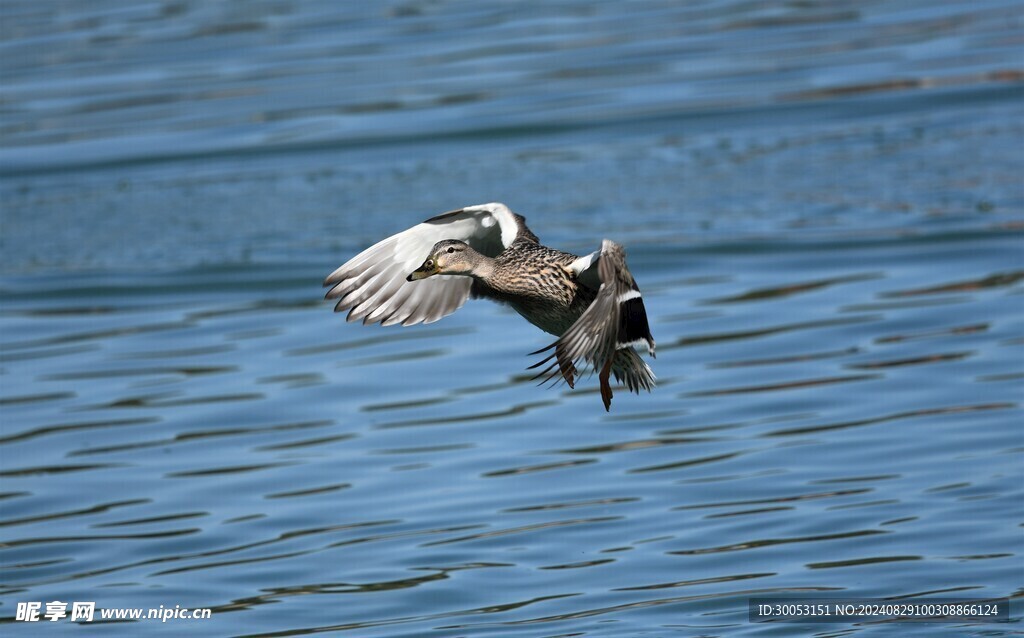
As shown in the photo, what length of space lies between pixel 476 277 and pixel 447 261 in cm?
33

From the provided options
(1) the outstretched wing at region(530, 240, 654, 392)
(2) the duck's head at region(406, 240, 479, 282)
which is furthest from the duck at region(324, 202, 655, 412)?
(1) the outstretched wing at region(530, 240, 654, 392)

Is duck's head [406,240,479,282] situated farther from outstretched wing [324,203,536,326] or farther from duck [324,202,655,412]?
outstretched wing [324,203,536,326]

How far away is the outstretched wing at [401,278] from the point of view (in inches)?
279

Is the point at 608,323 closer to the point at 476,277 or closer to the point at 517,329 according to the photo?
the point at 476,277

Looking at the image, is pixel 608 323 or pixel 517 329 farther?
pixel 517 329

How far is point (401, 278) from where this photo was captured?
280 inches

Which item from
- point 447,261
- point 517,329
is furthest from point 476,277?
point 517,329

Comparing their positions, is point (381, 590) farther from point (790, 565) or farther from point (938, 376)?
point (938, 376)

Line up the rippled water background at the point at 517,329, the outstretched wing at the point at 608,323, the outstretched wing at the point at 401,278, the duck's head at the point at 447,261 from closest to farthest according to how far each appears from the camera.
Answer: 1. the outstretched wing at the point at 608,323
2. the duck's head at the point at 447,261
3. the outstretched wing at the point at 401,278
4. the rippled water background at the point at 517,329

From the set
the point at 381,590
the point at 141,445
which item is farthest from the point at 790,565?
the point at 141,445

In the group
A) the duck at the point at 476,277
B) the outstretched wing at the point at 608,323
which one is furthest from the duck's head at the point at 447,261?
the outstretched wing at the point at 608,323

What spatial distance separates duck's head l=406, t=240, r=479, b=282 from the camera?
6.66 meters

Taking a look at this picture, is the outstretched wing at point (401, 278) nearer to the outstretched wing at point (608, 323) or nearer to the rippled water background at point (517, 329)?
the outstretched wing at point (608, 323)

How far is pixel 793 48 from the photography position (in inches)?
656
